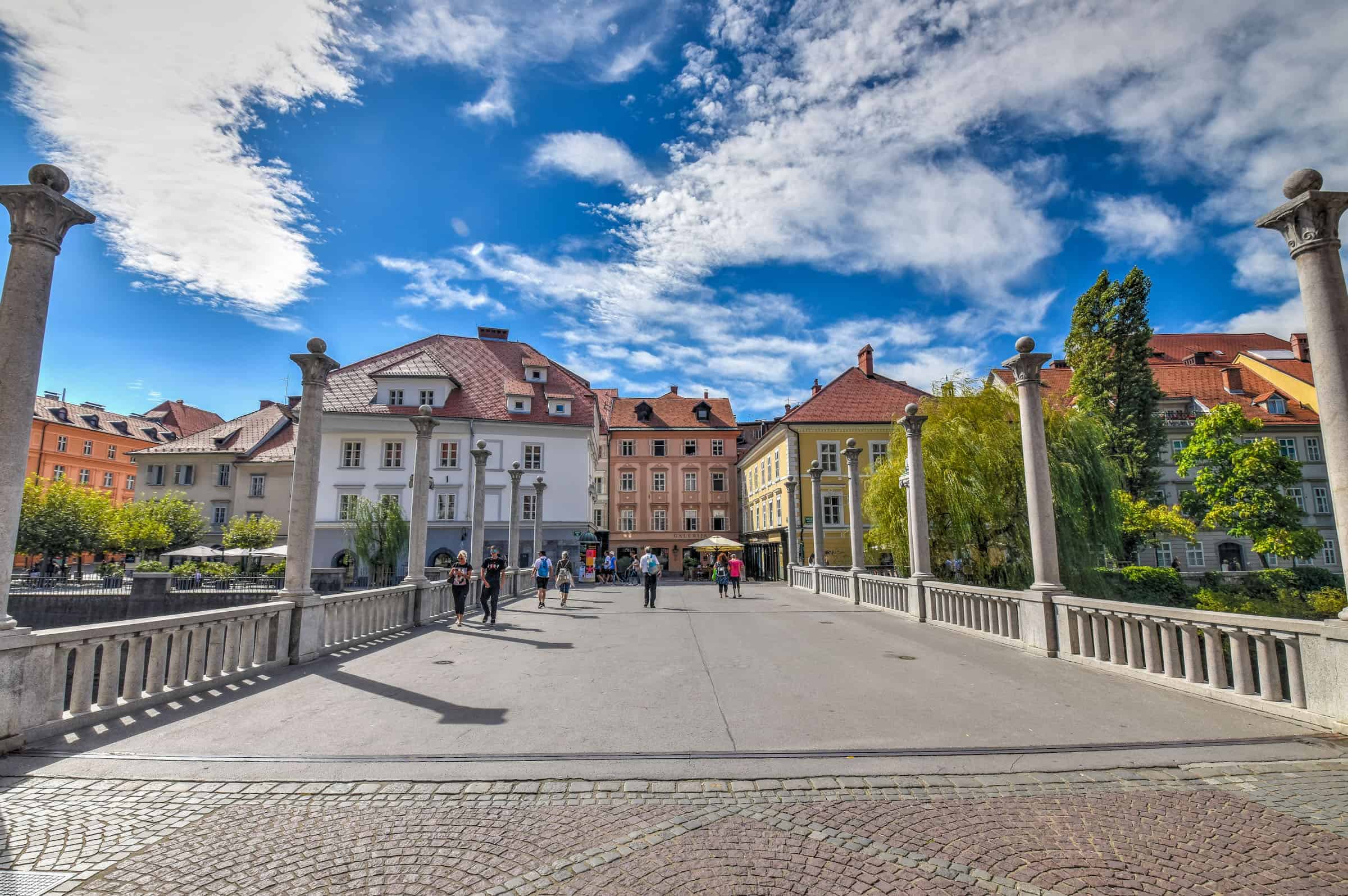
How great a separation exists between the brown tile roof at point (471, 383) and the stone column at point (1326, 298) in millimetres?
37205

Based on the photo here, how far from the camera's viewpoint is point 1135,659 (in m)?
7.85

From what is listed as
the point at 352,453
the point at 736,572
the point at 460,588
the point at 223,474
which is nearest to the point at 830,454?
the point at 736,572

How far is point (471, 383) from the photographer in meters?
43.2

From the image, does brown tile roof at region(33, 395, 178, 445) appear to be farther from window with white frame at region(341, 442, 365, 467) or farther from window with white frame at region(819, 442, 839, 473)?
window with white frame at region(819, 442, 839, 473)

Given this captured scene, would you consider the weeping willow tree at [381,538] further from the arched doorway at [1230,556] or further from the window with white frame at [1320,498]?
the window with white frame at [1320,498]

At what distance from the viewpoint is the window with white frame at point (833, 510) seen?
43188 millimetres

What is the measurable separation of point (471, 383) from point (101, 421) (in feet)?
151

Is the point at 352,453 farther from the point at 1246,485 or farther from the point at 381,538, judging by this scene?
the point at 1246,485

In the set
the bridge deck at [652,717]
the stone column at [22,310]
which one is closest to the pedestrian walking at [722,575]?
the bridge deck at [652,717]

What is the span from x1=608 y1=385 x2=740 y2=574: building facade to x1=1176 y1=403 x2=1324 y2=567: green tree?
31.7m

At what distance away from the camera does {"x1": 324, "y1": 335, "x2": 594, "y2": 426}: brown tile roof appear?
40250mm

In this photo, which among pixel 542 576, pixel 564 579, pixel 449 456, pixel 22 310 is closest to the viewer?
pixel 22 310

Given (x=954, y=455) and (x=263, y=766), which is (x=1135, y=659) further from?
(x=954, y=455)

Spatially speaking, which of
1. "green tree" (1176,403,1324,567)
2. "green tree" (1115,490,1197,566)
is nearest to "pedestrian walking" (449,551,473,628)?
"green tree" (1115,490,1197,566)
